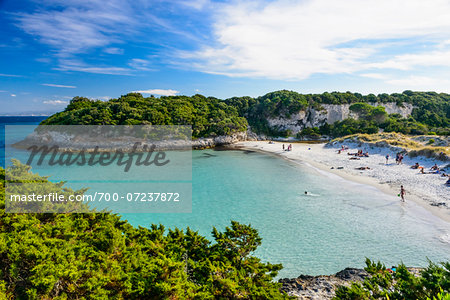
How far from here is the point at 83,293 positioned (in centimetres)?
493

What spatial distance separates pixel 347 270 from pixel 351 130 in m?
48.6

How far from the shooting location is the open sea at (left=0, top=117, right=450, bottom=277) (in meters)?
11.2

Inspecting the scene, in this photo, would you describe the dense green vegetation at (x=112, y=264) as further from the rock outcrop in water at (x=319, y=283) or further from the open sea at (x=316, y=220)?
the open sea at (x=316, y=220)

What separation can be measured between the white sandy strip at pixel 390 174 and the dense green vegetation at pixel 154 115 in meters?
20.2

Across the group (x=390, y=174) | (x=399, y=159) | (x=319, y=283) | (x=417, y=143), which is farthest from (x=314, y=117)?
(x=319, y=283)

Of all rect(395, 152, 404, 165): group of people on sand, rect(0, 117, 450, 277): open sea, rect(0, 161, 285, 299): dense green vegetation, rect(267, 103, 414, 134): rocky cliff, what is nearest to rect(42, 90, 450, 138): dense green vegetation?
rect(267, 103, 414, 134): rocky cliff

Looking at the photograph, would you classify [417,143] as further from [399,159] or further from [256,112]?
[256,112]

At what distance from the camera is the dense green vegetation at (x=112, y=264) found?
4.80m

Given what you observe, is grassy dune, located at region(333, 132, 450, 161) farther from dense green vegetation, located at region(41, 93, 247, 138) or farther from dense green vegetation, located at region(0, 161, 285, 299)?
dense green vegetation, located at region(0, 161, 285, 299)

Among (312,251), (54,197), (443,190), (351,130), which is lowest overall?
(312,251)

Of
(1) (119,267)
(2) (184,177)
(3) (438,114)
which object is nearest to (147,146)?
(2) (184,177)

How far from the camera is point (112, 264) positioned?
5.70 m

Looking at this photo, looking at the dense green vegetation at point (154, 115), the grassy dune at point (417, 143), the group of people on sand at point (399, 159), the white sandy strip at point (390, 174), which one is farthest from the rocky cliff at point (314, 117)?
the group of people on sand at point (399, 159)

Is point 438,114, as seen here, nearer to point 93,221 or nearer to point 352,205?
point 352,205
